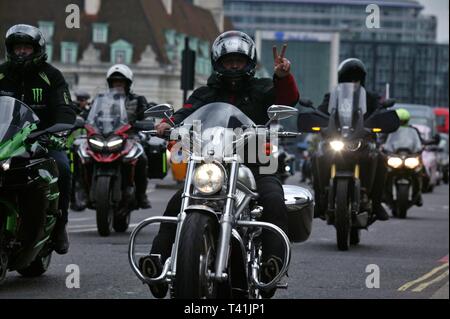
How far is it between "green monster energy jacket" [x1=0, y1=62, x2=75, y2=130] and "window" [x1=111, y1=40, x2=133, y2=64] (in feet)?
257

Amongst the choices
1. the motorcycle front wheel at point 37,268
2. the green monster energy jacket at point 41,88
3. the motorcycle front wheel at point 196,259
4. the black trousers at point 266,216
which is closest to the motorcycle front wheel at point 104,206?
the motorcycle front wheel at point 37,268

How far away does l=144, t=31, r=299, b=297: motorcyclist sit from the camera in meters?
7.39

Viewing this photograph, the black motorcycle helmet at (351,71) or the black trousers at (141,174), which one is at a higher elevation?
the black motorcycle helmet at (351,71)

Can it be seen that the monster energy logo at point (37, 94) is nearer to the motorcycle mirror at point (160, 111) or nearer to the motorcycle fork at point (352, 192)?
the motorcycle mirror at point (160, 111)

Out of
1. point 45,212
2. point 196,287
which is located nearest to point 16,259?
point 45,212

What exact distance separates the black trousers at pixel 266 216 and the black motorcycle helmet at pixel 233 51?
22.0 inches

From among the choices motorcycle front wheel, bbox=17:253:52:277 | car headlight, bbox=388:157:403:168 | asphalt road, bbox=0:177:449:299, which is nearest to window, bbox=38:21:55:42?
Result: car headlight, bbox=388:157:403:168

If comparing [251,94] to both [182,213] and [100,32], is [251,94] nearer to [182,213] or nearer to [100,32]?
[182,213]

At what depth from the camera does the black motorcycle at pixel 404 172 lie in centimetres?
2373

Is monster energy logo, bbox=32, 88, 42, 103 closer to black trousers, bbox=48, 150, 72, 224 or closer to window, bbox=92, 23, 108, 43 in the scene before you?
black trousers, bbox=48, 150, 72, 224

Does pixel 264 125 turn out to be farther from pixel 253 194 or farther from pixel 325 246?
pixel 325 246

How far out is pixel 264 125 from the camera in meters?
7.47

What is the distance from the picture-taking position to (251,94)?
25.6ft

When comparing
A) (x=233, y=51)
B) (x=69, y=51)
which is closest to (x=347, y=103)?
(x=233, y=51)
